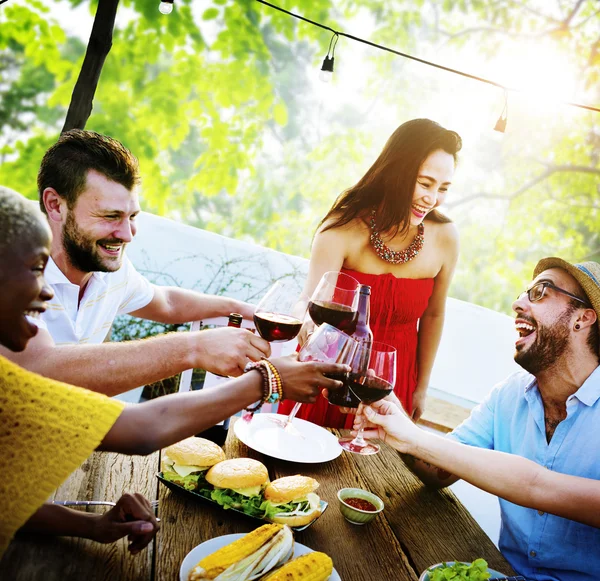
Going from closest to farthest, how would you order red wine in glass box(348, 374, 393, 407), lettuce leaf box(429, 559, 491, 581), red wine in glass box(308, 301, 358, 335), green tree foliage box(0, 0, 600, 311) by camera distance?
1. lettuce leaf box(429, 559, 491, 581)
2. red wine in glass box(348, 374, 393, 407)
3. red wine in glass box(308, 301, 358, 335)
4. green tree foliage box(0, 0, 600, 311)

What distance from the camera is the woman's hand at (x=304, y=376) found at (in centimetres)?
144

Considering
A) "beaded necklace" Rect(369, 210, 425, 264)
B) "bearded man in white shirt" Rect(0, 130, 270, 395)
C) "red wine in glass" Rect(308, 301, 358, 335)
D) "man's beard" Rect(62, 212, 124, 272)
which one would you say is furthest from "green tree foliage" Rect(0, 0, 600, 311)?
"red wine in glass" Rect(308, 301, 358, 335)

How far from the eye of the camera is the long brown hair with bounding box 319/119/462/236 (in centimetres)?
269

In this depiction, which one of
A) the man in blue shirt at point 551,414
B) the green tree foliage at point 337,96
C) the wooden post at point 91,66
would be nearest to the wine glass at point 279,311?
the man in blue shirt at point 551,414

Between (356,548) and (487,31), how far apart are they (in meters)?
8.89

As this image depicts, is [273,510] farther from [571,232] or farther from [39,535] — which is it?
[571,232]

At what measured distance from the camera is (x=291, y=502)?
4.79ft

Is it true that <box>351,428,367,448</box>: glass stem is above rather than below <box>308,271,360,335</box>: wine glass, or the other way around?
below

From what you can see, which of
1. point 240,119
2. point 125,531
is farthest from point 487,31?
point 125,531

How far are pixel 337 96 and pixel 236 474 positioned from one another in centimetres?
1301

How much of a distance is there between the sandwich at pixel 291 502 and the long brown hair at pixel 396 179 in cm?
148

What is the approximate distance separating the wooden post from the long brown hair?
1401 millimetres

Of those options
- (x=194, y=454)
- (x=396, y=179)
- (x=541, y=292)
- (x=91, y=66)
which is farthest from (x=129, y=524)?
(x=91, y=66)

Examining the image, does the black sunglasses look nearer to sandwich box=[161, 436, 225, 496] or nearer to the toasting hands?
the toasting hands
